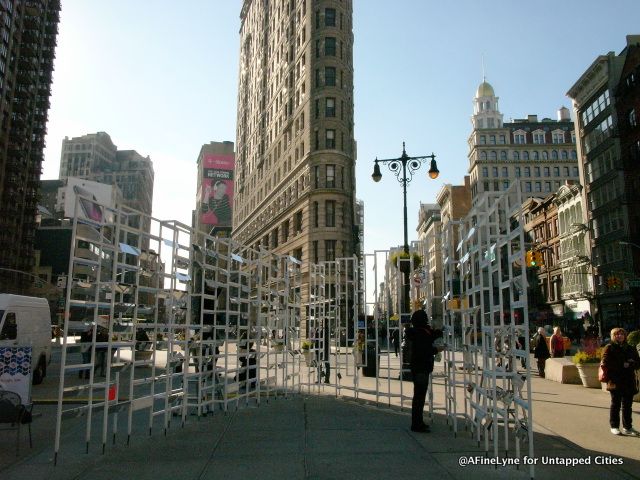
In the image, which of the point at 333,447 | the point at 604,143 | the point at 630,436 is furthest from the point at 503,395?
the point at 604,143

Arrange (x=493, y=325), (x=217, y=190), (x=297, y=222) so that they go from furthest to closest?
(x=217, y=190) → (x=297, y=222) → (x=493, y=325)

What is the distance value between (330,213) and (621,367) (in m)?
44.0

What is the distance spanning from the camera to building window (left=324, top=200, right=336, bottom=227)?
51375 mm

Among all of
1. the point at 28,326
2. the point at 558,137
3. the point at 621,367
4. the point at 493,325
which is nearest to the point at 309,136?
the point at 28,326

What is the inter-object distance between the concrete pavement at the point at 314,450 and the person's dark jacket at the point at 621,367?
0.84m

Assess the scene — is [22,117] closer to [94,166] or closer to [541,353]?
[541,353]

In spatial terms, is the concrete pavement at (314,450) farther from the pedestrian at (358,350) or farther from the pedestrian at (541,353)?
the pedestrian at (541,353)

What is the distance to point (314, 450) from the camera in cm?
697

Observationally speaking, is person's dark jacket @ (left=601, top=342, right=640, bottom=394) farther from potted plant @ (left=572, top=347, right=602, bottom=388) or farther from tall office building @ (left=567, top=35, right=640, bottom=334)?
tall office building @ (left=567, top=35, right=640, bottom=334)

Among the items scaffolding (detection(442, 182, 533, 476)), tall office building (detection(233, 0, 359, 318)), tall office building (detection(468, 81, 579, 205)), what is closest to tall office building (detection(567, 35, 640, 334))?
tall office building (detection(233, 0, 359, 318))

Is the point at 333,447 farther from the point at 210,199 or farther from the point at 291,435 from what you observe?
the point at 210,199

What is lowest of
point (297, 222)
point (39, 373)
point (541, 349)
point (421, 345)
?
point (39, 373)

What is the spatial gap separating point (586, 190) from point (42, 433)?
186ft

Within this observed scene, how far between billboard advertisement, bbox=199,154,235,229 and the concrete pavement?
6158cm
